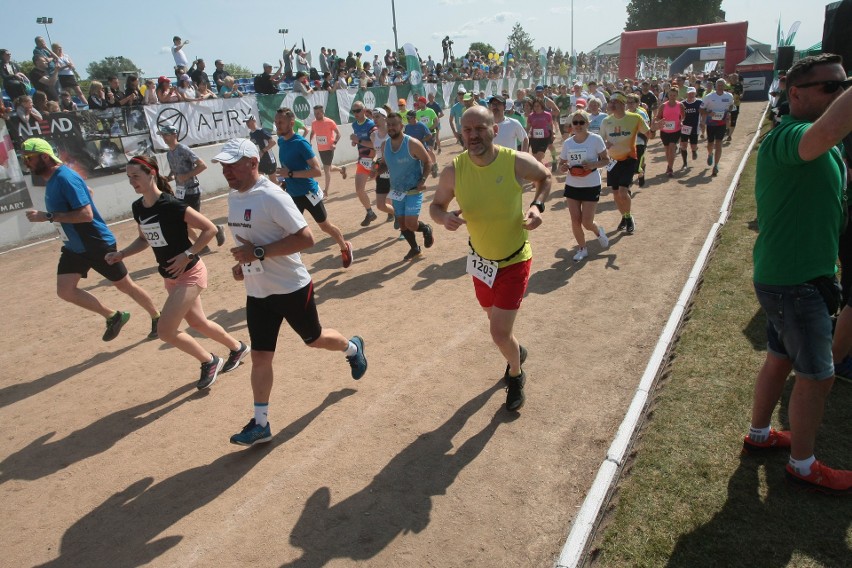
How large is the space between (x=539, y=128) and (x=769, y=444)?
1136cm

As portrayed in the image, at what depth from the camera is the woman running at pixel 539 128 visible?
1381 cm

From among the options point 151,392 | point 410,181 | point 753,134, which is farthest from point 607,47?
point 151,392

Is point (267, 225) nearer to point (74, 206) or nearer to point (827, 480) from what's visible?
point (74, 206)

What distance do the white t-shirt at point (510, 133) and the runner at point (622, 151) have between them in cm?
139

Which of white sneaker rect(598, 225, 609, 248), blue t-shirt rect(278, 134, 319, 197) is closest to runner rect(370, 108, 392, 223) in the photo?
blue t-shirt rect(278, 134, 319, 197)

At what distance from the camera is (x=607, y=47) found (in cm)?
5669

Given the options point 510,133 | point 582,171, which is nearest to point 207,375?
point 582,171

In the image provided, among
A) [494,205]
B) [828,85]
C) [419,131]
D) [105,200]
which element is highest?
[828,85]

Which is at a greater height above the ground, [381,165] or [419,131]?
[419,131]

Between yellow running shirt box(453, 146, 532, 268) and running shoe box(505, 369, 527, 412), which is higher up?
yellow running shirt box(453, 146, 532, 268)

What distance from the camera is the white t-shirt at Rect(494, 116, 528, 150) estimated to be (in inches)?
389

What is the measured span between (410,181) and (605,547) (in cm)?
602

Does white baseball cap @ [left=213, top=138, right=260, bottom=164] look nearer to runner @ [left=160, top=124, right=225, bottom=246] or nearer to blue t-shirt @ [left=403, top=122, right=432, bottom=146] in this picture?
runner @ [left=160, top=124, right=225, bottom=246]

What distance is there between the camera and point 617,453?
12.2 ft
